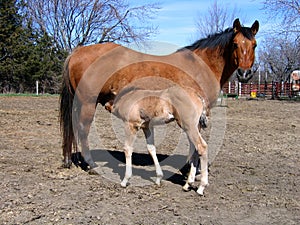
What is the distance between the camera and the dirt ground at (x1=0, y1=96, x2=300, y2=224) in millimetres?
3951

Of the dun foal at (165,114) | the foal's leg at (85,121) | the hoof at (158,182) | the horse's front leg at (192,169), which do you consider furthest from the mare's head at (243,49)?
the foal's leg at (85,121)

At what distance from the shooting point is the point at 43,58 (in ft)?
102

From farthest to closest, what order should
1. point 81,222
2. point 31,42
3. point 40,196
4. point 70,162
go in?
point 31,42, point 70,162, point 40,196, point 81,222

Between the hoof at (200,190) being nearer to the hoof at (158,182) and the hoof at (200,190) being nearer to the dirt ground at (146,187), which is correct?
the dirt ground at (146,187)

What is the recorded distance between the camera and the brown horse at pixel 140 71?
218 inches

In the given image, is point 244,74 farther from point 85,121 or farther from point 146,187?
point 85,121

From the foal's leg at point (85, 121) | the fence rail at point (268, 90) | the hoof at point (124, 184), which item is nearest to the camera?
the hoof at point (124, 184)

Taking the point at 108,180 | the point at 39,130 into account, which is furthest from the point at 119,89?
the point at 39,130

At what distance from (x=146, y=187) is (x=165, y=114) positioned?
1090 mm

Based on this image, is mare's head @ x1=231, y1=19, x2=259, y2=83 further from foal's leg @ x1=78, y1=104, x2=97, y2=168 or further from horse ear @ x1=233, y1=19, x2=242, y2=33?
foal's leg @ x1=78, y1=104, x2=97, y2=168

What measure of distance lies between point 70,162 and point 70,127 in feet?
2.02

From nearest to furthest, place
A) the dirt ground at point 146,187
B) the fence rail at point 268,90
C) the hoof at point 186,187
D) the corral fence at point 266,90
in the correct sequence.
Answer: the dirt ground at point 146,187
the hoof at point 186,187
the corral fence at point 266,90
the fence rail at point 268,90

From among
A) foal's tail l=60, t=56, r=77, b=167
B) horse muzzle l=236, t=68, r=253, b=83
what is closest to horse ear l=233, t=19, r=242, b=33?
horse muzzle l=236, t=68, r=253, b=83

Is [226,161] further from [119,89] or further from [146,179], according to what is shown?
[119,89]
